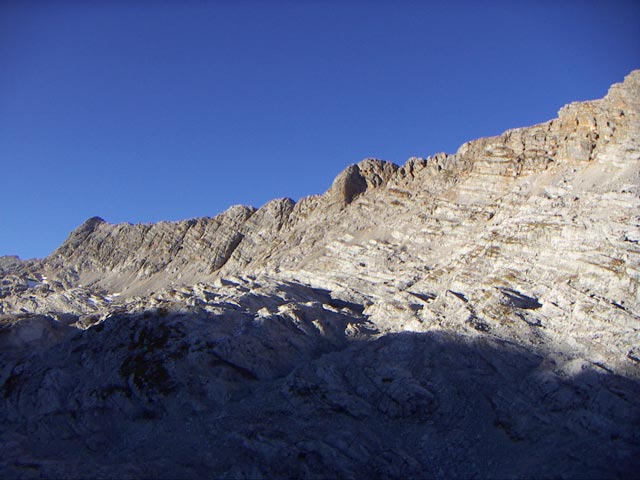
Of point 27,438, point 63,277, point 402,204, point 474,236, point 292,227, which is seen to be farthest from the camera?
point 63,277

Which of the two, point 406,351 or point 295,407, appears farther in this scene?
point 406,351

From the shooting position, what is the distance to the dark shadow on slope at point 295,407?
83.0ft

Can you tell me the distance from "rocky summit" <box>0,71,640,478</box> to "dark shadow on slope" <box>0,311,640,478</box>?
9 cm

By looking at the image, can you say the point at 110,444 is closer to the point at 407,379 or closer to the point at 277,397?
the point at 277,397

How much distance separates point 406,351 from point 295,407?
683cm

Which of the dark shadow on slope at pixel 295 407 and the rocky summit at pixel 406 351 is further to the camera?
the rocky summit at pixel 406 351

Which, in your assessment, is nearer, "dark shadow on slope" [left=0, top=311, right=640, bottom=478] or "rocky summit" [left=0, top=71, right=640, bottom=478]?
"dark shadow on slope" [left=0, top=311, right=640, bottom=478]

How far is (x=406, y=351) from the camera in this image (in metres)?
32.2

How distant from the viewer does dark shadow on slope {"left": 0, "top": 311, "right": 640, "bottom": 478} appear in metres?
25.3

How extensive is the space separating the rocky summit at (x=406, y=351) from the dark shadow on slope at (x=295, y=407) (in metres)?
0.09

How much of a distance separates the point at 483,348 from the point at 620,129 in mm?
24169

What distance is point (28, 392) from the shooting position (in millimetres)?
33094

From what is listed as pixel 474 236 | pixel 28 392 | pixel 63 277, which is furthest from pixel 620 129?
pixel 63 277

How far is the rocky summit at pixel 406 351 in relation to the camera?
26.0 metres
